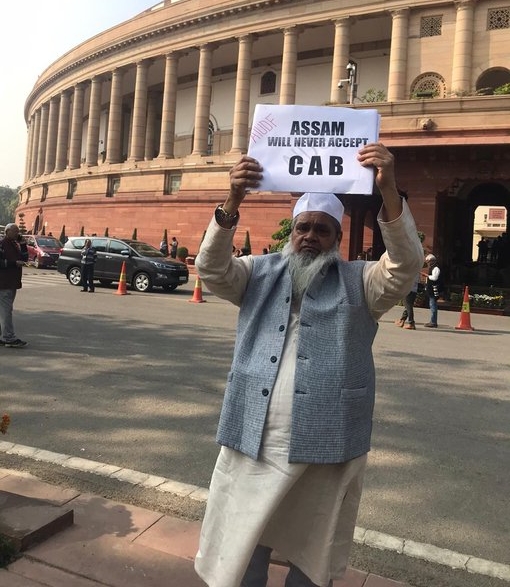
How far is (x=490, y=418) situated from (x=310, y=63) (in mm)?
42001

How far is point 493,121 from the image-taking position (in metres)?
21.3

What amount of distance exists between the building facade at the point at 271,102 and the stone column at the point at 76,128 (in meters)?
0.13

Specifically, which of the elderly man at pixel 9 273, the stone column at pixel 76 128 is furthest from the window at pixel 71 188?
the elderly man at pixel 9 273

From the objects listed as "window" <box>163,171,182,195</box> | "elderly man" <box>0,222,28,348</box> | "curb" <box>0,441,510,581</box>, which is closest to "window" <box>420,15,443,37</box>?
"window" <box>163,171,182,195</box>

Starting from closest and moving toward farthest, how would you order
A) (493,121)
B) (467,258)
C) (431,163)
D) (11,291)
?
(11,291) < (493,121) < (431,163) < (467,258)

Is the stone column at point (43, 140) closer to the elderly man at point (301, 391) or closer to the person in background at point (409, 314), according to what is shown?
the person in background at point (409, 314)

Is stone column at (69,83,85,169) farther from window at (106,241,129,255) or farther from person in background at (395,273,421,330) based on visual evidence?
person in background at (395,273,421,330)

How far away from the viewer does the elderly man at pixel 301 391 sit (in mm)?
2279

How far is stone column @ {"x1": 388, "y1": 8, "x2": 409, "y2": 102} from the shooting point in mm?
35375

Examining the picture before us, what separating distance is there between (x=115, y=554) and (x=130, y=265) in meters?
17.0

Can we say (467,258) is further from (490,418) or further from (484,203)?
(490,418)

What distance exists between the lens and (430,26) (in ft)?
116

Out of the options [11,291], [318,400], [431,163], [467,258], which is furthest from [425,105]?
[318,400]

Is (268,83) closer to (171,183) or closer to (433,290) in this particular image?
(171,183)
